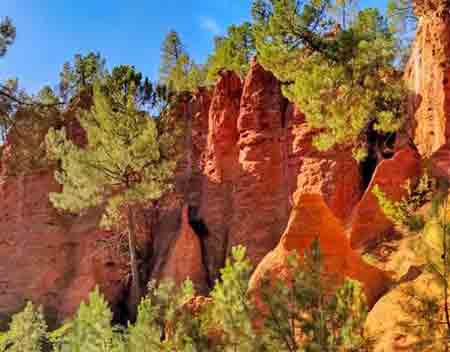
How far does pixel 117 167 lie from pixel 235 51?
356 inches

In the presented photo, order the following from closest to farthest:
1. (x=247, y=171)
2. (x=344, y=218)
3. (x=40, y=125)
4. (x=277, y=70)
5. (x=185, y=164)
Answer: (x=40, y=125) → (x=277, y=70) → (x=344, y=218) → (x=247, y=171) → (x=185, y=164)

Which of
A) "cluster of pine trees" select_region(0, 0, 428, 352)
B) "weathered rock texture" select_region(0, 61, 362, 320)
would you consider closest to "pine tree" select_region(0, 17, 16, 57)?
"cluster of pine trees" select_region(0, 0, 428, 352)

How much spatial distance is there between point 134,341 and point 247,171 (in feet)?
34.0

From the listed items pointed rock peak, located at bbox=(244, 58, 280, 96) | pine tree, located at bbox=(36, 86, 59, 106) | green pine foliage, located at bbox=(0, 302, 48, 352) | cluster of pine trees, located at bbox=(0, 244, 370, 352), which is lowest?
green pine foliage, located at bbox=(0, 302, 48, 352)

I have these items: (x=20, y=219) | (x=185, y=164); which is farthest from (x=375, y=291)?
(x=20, y=219)

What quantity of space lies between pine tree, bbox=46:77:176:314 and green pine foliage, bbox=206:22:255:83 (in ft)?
17.9

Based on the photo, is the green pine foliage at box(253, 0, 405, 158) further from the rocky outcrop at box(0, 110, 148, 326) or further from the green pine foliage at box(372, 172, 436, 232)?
the rocky outcrop at box(0, 110, 148, 326)

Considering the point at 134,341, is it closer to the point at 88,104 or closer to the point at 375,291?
the point at 375,291

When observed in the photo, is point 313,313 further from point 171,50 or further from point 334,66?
point 171,50

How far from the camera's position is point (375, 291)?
1008 cm

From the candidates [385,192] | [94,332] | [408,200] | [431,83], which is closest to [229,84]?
[431,83]

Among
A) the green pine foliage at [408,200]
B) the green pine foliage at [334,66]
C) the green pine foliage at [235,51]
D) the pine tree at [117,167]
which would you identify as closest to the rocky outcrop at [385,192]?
the green pine foliage at [408,200]

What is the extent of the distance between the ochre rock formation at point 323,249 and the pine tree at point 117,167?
9.12m

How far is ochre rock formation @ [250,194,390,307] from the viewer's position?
10.1 metres
